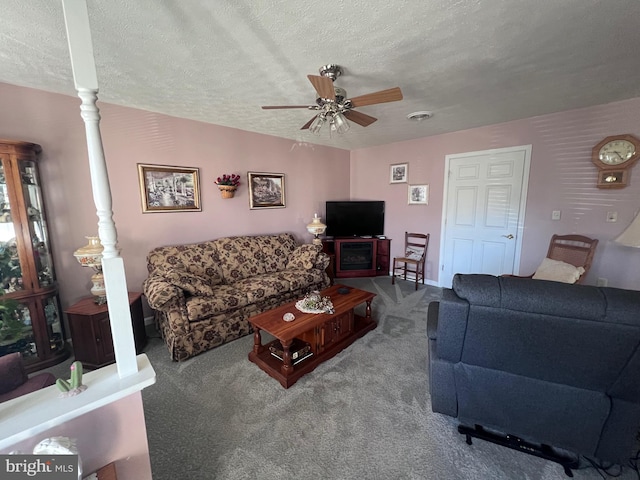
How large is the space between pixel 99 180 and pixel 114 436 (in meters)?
0.96

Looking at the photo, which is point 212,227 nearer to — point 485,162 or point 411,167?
point 411,167

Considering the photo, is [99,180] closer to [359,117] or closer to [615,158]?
[359,117]

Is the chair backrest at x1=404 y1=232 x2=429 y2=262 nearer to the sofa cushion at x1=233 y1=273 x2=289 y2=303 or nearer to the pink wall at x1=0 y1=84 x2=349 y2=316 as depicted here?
the pink wall at x1=0 y1=84 x2=349 y2=316

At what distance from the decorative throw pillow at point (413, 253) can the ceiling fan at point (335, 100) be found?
2.73 metres

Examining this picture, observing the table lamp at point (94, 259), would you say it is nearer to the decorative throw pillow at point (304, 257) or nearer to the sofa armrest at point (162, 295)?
the sofa armrest at point (162, 295)

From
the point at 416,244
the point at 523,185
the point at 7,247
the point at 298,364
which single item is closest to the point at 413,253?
the point at 416,244

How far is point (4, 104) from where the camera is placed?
218cm

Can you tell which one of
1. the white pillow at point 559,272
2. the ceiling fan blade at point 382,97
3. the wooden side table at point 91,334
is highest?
the ceiling fan blade at point 382,97

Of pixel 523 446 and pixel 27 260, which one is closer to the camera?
pixel 523 446

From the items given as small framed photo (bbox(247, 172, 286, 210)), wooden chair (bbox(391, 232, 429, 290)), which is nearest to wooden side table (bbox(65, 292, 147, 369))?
small framed photo (bbox(247, 172, 286, 210))

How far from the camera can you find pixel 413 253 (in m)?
4.46

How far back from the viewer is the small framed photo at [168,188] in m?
2.94

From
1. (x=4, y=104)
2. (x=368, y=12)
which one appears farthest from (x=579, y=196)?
(x=4, y=104)

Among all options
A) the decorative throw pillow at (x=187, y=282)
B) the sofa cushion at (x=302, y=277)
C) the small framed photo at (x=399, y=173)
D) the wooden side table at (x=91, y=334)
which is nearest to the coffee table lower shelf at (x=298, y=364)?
the decorative throw pillow at (x=187, y=282)
